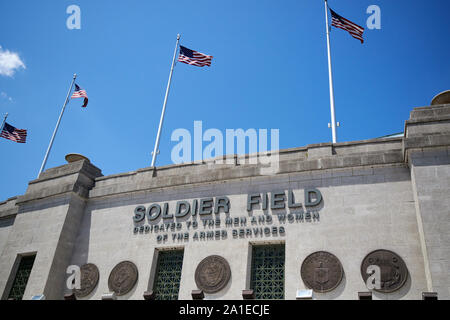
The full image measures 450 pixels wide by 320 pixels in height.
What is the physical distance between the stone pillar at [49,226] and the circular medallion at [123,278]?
97.6 inches

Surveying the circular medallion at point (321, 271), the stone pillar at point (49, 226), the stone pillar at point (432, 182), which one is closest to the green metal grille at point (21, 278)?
the stone pillar at point (49, 226)

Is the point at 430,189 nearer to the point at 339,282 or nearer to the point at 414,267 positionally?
the point at 414,267

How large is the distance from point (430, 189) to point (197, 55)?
49.9 feet

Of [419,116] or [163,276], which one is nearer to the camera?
[419,116]

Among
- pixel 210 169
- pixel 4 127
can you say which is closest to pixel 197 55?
pixel 210 169

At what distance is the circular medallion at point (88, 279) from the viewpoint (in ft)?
53.7

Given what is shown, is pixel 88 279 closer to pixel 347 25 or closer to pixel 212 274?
pixel 212 274

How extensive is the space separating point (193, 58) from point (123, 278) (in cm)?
1316

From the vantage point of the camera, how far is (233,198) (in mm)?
16016

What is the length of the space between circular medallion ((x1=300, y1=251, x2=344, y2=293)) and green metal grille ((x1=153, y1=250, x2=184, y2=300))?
15.9ft

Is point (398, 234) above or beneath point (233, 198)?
beneath

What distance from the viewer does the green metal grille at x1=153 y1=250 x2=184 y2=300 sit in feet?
50.2

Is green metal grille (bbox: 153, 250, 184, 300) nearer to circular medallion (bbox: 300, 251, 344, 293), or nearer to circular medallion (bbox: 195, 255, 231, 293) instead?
circular medallion (bbox: 195, 255, 231, 293)

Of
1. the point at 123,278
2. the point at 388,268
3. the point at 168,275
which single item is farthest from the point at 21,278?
the point at 388,268
